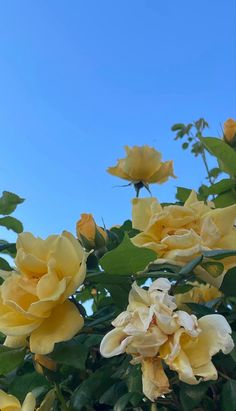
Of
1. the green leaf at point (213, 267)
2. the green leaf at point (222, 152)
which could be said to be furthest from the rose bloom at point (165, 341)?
the green leaf at point (222, 152)

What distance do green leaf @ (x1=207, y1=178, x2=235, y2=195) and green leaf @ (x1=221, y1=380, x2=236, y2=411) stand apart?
1.04 feet

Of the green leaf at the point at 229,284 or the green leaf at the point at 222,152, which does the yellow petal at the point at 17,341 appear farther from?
the green leaf at the point at 222,152

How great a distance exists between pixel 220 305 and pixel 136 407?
162 millimetres

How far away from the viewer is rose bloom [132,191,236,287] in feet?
2.00

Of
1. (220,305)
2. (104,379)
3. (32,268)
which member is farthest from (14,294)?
(220,305)

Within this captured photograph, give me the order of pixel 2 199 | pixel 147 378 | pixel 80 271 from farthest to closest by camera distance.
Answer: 1. pixel 2 199
2. pixel 80 271
3. pixel 147 378

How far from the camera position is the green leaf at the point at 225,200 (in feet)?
2.66

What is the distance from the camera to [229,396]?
0.56 metres

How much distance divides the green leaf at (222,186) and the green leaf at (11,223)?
0.98 feet

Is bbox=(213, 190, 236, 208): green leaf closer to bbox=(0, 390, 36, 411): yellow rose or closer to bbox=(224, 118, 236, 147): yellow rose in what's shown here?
bbox=(224, 118, 236, 147): yellow rose

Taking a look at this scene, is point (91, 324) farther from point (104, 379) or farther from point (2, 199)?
point (2, 199)

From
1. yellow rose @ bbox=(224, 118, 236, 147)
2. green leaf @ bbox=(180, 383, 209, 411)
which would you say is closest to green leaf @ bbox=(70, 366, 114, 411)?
green leaf @ bbox=(180, 383, 209, 411)

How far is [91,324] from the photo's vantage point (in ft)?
2.11

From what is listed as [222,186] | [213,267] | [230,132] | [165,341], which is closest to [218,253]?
[213,267]
